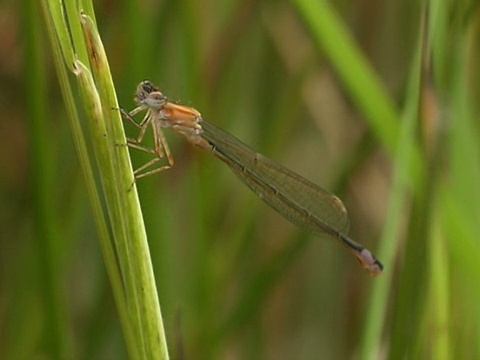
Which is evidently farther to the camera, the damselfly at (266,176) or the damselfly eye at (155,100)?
the damselfly at (266,176)

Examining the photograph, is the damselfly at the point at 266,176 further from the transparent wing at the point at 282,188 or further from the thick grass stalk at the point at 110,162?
the thick grass stalk at the point at 110,162

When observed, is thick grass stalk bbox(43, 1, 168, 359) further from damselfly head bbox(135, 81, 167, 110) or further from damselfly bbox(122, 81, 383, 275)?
damselfly bbox(122, 81, 383, 275)

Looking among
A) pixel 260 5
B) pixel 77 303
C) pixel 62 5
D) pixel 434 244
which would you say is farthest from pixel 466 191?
pixel 77 303

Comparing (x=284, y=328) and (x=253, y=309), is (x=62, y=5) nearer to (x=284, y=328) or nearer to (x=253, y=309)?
(x=253, y=309)

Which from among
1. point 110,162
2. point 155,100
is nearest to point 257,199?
point 155,100

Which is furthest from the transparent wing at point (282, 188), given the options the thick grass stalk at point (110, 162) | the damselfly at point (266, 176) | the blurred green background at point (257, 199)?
the thick grass stalk at point (110, 162)
